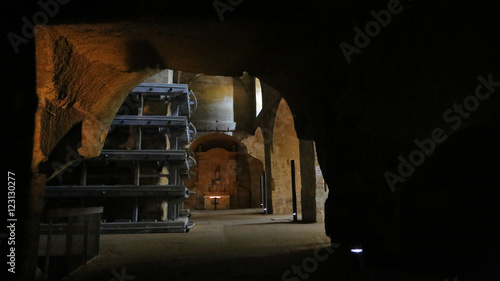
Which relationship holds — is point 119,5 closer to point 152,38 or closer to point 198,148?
point 152,38

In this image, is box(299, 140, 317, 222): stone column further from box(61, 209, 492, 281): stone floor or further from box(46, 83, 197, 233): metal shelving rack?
box(46, 83, 197, 233): metal shelving rack

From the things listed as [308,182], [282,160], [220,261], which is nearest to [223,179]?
[282,160]

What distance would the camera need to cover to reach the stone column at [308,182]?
351 inches

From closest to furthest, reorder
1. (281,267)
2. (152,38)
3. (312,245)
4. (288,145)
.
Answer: (152,38) → (281,267) → (312,245) → (288,145)

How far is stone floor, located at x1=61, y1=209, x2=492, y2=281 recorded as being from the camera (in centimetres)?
312

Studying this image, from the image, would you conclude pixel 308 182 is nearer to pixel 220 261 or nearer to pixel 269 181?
pixel 269 181

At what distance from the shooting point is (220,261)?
388 centimetres

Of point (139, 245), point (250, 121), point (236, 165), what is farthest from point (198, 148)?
point (139, 245)

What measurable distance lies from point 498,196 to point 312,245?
2.51 meters

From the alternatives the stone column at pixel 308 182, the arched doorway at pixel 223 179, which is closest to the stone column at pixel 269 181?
the stone column at pixel 308 182

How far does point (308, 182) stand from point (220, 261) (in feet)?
18.6

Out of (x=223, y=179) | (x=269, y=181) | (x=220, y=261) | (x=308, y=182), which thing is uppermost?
(x=223, y=179)

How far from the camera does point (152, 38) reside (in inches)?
119

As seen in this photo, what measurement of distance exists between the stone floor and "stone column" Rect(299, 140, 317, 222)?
3.14 m
